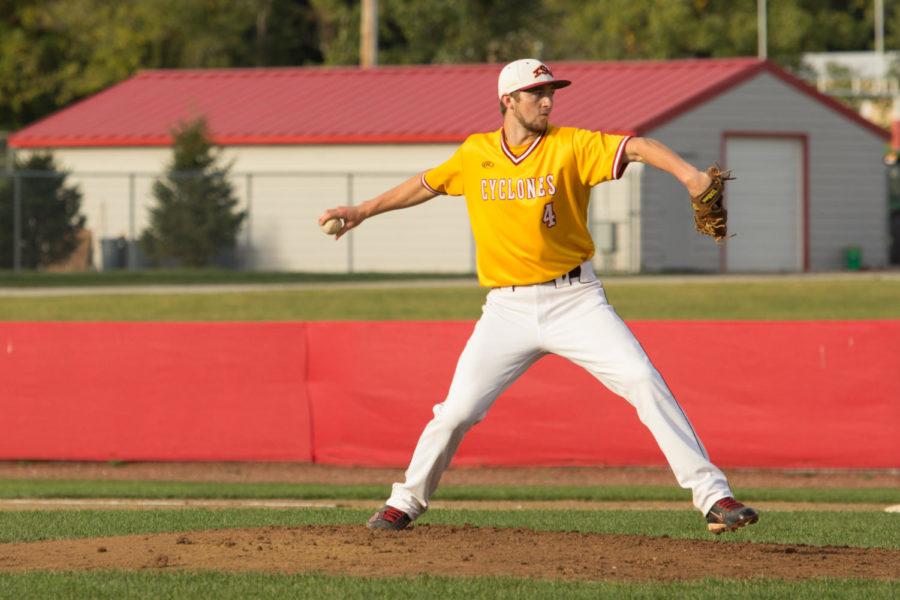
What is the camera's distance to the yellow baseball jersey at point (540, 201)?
801 centimetres

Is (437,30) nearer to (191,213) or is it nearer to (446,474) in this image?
(191,213)

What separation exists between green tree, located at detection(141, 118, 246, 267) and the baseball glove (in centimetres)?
2679

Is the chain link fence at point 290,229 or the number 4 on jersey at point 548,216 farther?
the chain link fence at point 290,229

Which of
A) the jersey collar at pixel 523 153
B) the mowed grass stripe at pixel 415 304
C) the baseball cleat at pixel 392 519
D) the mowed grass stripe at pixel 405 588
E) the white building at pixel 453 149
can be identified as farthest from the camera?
the white building at pixel 453 149

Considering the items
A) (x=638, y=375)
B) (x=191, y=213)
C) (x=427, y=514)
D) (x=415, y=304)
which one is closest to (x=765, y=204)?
(x=191, y=213)

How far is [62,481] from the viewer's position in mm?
14414

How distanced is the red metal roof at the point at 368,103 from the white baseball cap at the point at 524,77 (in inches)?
1032

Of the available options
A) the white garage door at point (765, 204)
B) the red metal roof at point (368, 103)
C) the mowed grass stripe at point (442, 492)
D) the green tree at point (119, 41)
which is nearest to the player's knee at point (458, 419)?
the mowed grass stripe at point (442, 492)

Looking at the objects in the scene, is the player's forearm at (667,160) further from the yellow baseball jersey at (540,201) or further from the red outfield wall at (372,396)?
the red outfield wall at (372,396)

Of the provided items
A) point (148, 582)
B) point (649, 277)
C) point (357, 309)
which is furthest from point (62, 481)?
point (649, 277)

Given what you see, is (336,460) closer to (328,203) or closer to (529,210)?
(529,210)

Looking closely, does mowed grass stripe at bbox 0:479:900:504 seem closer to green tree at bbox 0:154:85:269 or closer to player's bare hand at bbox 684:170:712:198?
player's bare hand at bbox 684:170:712:198

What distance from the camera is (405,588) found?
294 inches

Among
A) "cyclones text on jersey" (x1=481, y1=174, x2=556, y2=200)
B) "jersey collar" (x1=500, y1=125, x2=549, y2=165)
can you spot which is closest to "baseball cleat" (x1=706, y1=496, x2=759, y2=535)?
"cyclones text on jersey" (x1=481, y1=174, x2=556, y2=200)
